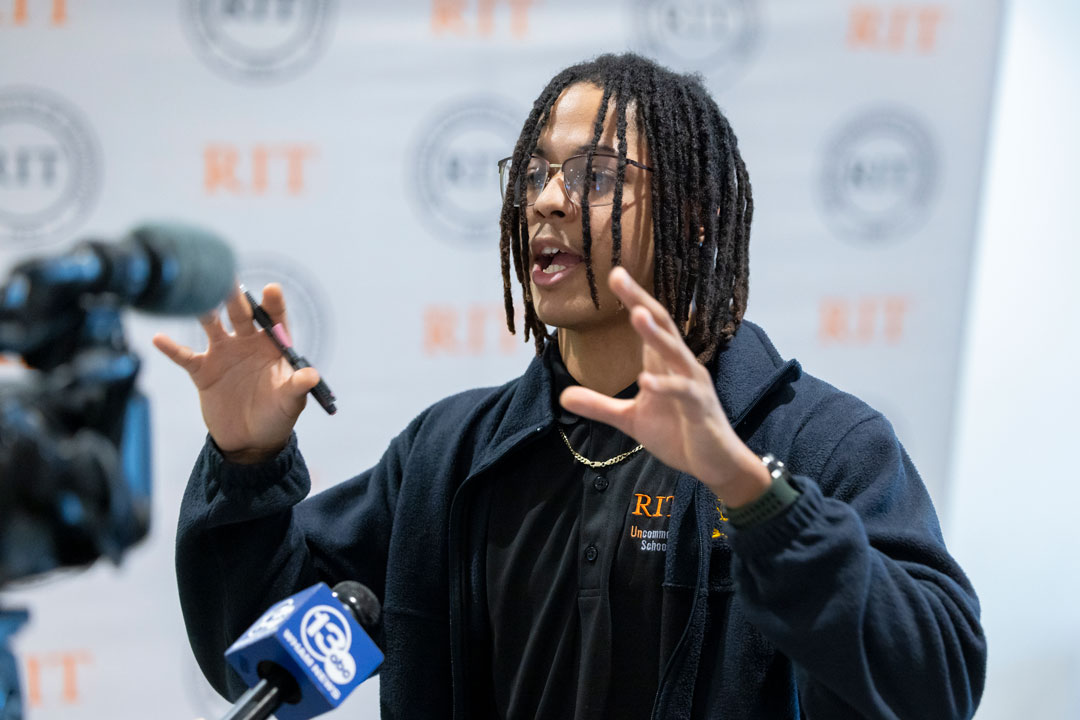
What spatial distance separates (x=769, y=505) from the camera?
2.93 feet

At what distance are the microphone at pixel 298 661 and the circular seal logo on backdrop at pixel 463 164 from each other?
3.93 ft

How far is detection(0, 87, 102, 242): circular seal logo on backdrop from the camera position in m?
1.95

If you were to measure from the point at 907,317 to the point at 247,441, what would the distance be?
155 cm

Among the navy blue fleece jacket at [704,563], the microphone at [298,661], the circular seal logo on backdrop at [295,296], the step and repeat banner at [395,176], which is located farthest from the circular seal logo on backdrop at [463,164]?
the microphone at [298,661]

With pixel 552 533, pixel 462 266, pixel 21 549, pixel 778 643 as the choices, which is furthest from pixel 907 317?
pixel 21 549

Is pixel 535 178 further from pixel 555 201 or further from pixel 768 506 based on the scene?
pixel 768 506

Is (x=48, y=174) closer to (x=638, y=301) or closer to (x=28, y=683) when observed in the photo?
(x=28, y=683)

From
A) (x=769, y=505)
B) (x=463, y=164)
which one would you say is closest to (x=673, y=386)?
(x=769, y=505)

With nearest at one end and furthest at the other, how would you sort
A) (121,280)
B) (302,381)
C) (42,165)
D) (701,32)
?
(121,280) → (302,381) → (42,165) → (701,32)

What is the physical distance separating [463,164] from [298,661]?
134 cm

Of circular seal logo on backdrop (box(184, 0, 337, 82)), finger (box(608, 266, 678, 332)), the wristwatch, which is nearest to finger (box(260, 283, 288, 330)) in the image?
finger (box(608, 266, 678, 332))

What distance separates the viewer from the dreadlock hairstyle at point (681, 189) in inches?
49.3

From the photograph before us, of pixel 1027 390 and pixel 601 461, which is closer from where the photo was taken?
pixel 601 461

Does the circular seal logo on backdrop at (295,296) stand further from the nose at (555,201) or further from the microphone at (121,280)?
the microphone at (121,280)
